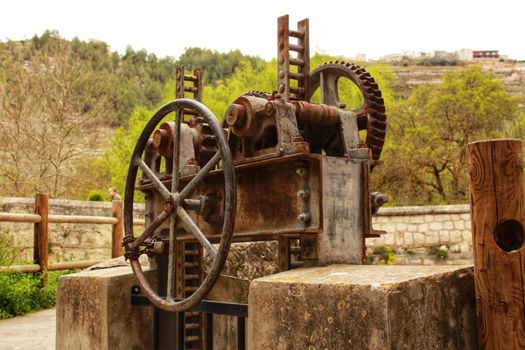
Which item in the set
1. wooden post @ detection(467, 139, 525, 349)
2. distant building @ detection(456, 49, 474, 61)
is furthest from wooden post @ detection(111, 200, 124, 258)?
distant building @ detection(456, 49, 474, 61)

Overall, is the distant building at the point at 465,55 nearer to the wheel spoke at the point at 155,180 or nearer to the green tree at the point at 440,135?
the green tree at the point at 440,135

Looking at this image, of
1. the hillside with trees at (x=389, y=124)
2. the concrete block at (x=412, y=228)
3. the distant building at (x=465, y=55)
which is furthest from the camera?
the distant building at (x=465, y=55)

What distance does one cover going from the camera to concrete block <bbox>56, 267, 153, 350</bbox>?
3.60m

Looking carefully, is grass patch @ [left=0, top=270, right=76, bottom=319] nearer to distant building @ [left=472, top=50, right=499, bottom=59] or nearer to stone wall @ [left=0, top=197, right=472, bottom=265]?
stone wall @ [left=0, top=197, right=472, bottom=265]

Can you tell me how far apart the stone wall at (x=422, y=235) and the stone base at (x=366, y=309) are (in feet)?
38.9

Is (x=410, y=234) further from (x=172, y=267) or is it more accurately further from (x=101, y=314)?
(x=172, y=267)

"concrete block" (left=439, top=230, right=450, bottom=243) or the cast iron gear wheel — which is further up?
the cast iron gear wheel

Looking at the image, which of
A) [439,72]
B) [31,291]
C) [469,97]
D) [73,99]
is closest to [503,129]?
[469,97]

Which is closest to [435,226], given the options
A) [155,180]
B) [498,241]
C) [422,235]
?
[422,235]

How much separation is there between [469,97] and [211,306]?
1973cm

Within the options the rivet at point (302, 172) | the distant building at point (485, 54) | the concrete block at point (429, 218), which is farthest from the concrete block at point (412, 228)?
the distant building at point (485, 54)

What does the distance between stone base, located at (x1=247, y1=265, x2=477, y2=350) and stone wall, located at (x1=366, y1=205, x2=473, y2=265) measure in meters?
11.9

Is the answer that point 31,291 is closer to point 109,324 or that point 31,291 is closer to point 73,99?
point 109,324

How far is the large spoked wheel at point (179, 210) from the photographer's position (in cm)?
265
